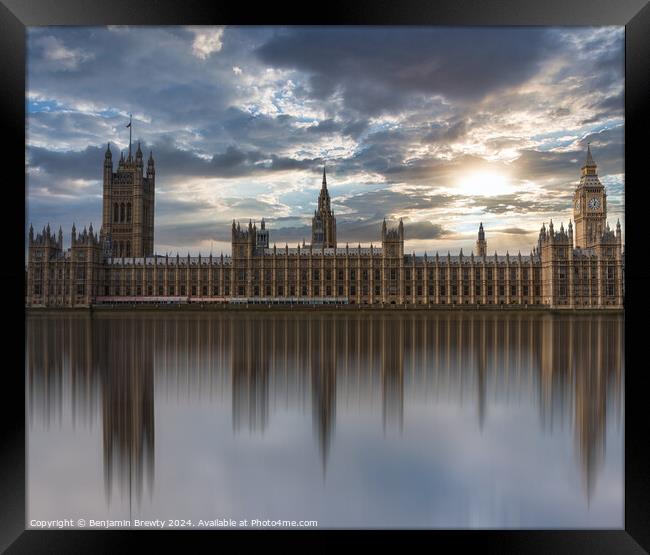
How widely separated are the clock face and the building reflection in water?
61.5m

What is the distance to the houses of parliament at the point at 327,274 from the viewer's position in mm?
62375

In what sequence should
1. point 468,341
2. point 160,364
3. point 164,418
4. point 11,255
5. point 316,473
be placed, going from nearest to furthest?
point 11,255
point 316,473
point 164,418
point 160,364
point 468,341

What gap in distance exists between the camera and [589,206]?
73.6 m

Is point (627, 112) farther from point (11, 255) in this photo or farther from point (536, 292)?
point (536, 292)

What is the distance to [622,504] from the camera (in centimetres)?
559

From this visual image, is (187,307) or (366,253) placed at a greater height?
(366,253)

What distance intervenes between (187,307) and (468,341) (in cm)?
3892

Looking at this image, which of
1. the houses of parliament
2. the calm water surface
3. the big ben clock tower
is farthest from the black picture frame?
the big ben clock tower

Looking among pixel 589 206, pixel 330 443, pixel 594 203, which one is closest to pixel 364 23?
pixel 330 443

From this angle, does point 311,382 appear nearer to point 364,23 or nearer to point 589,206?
point 364,23

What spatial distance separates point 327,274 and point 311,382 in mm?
55125

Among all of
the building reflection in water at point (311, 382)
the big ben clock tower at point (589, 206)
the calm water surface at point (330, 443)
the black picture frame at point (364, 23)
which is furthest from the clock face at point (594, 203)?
the black picture frame at point (364, 23)

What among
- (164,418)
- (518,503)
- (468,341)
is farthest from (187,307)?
(518,503)

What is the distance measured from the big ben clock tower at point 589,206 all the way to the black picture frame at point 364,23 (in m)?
70.7
